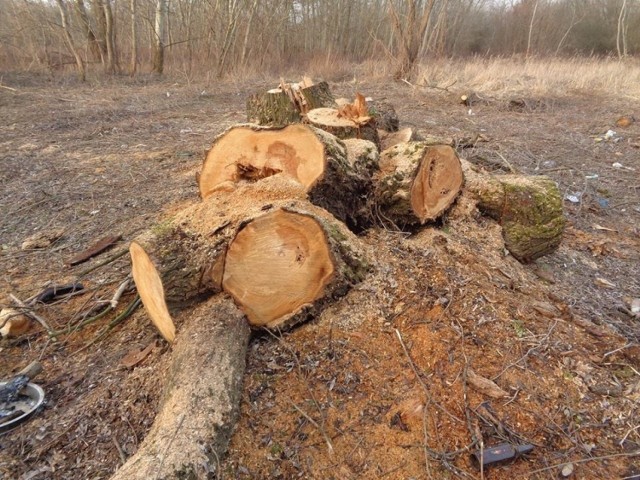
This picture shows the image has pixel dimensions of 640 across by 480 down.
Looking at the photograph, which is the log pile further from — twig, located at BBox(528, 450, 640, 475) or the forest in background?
the forest in background

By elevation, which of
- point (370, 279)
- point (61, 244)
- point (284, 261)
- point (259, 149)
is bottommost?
point (61, 244)

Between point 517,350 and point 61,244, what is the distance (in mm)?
2922

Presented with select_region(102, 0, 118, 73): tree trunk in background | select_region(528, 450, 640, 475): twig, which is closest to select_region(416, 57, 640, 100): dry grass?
select_region(102, 0, 118, 73): tree trunk in background

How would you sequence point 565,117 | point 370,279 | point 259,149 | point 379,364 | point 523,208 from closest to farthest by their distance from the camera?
1. point 379,364
2. point 370,279
3. point 259,149
4. point 523,208
5. point 565,117

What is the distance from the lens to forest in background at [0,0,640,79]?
34.8 feet

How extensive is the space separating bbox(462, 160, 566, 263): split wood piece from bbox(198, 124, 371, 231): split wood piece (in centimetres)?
79

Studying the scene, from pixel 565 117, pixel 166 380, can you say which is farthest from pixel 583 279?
pixel 565 117

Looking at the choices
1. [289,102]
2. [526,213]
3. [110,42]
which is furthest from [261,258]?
[110,42]

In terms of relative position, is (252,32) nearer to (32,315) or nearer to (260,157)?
(260,157)

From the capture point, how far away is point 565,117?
705 centimetres

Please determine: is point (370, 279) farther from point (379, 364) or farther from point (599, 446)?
point (599, 446)

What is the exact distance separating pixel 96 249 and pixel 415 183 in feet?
6.79

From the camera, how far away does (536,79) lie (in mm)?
9758

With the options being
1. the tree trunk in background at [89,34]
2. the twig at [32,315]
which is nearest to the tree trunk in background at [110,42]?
the tree trunk in background at [89,34]
